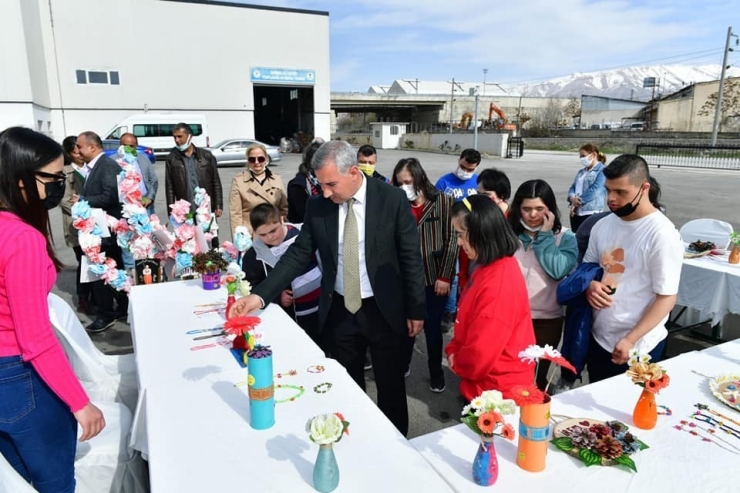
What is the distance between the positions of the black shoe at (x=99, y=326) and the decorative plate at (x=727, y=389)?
455 cm

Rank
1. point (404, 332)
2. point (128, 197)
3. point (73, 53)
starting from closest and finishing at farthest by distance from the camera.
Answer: point (404, 332) < point (128, 197) < point (73, 53)

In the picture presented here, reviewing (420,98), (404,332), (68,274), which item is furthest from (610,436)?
(420,98)

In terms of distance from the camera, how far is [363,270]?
239 centimetres

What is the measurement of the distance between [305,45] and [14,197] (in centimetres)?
2711

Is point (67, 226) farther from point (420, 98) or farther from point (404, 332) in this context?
point (420, 98)

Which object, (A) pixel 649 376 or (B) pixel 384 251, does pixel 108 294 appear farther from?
(A) pixel 649 376

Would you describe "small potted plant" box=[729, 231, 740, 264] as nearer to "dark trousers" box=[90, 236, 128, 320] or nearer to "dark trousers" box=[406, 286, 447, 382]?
"dark trousers" box=[406, 286, 447, 382]

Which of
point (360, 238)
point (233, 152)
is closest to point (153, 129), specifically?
point (233, 152)

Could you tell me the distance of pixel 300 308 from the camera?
9.91 feet

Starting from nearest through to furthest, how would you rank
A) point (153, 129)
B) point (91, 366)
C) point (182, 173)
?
point (91, 366) < point (182, 173) < point (153, 129)

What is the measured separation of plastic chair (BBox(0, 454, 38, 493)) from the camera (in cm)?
138

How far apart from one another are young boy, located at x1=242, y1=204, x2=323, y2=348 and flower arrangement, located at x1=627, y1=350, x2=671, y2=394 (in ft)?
5.91

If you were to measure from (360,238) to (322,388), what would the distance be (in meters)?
0.79

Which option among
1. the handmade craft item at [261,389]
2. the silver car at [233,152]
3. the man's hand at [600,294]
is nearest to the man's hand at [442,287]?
the man's hand at [600,294]
